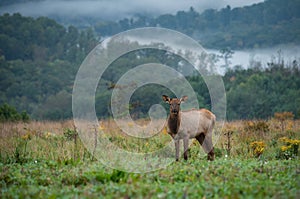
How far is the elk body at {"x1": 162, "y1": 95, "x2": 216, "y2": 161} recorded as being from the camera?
12.5 metres

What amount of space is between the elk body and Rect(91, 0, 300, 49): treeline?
109 m

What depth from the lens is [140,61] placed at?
93188 millimetres

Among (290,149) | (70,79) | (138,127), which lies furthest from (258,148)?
(70,79)

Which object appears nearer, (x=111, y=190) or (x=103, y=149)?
(x=111, y=190)

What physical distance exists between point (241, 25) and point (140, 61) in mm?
76193

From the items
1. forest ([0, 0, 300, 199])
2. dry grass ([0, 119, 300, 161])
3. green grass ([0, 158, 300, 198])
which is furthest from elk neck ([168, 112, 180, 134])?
green grass ([0, 158, 300, 198])

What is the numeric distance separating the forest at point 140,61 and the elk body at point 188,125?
10370mm

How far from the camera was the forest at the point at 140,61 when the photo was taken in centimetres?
4919

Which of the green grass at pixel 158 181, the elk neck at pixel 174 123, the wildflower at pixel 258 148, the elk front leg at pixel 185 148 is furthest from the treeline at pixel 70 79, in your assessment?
the green grass at pixel 158 181

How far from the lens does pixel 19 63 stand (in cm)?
8988

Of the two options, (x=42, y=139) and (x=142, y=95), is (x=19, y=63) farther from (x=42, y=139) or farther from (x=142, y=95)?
(x=42, y=139)

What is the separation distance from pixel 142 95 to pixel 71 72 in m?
39.2

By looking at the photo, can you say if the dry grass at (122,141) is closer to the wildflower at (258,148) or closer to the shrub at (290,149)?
the wildflower at (258,148)

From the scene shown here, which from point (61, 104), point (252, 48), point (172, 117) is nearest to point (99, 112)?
point (61, 104)
